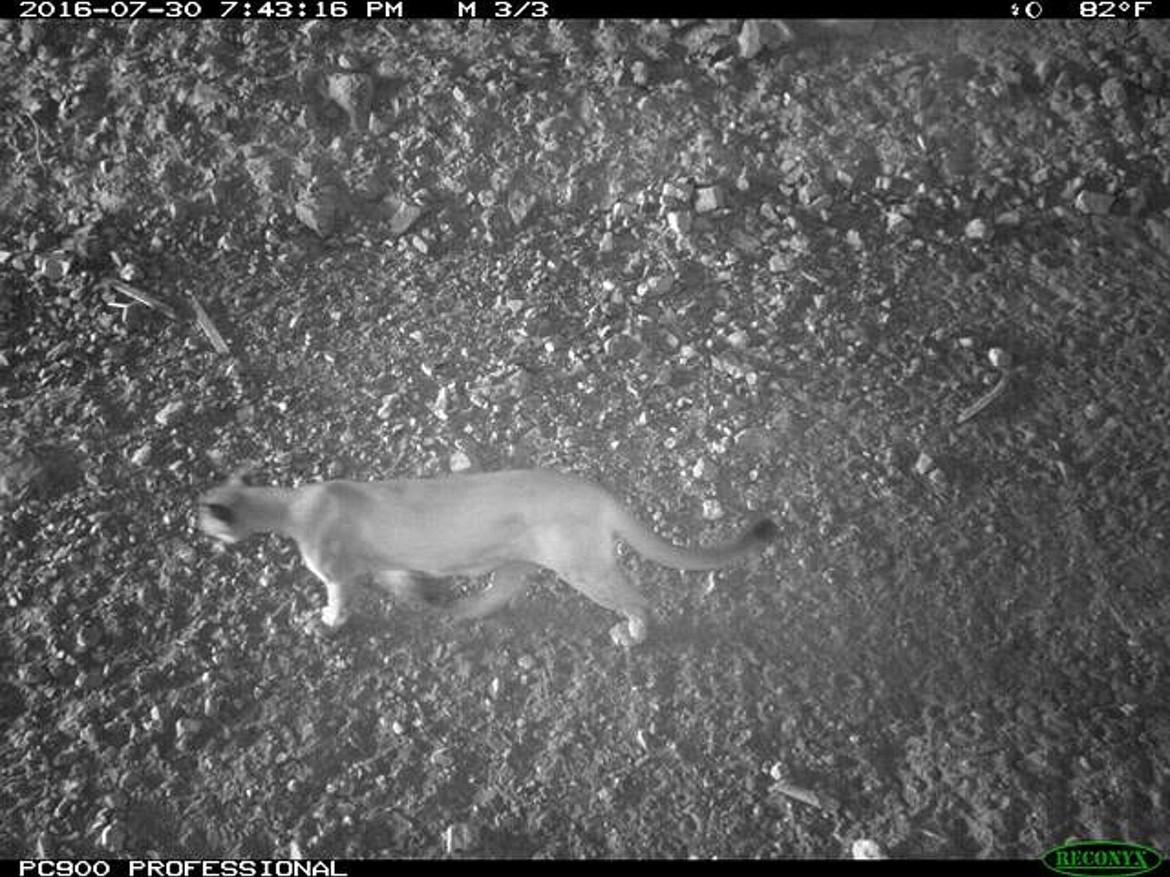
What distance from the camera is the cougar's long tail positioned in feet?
10.5

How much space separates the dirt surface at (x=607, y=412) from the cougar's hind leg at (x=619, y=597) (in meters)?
0.07

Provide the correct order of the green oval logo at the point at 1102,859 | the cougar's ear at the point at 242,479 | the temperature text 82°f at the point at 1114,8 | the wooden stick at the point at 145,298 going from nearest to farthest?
the green oval logo at the point at 1102,859
the cougar's ear at the point at 242,479
the wooden stick at the point at 145,298
the temperature text 82°f at the point at 1114,8

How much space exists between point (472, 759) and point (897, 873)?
53.8 inches

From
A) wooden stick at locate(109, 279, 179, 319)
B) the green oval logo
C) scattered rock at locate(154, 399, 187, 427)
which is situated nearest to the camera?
the green oval logo

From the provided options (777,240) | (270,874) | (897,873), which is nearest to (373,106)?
(777,240)

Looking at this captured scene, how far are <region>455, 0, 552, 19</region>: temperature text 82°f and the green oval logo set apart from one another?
4.34 m

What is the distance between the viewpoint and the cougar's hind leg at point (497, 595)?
3.59 meters

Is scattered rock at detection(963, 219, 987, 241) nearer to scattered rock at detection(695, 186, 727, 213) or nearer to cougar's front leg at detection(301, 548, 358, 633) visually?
scattered rock at detection(695, 186, 727, 213)

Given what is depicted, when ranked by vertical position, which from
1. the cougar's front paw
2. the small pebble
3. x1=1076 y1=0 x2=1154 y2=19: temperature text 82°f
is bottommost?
the cougar's front paw

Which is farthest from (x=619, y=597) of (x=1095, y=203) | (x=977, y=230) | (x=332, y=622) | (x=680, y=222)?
(x=1095, y=203)

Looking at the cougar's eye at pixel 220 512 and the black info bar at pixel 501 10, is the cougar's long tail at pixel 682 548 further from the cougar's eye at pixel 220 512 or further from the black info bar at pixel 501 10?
the black info bar at pixel 501 10

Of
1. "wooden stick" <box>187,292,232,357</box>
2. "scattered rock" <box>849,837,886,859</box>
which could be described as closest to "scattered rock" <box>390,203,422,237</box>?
"wooden stick" <box>187,292,232,357</box>

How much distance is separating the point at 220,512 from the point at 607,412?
5.07 ft

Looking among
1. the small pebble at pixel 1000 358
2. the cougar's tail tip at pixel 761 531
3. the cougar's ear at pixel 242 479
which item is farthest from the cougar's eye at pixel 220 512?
the small pebble at pixel 1000 358
